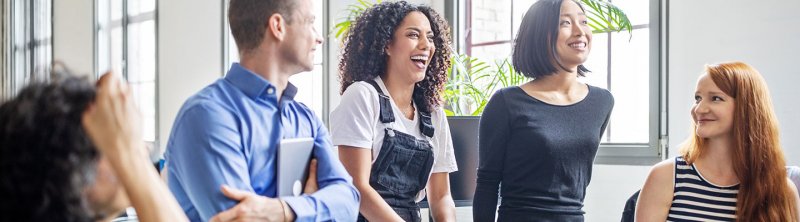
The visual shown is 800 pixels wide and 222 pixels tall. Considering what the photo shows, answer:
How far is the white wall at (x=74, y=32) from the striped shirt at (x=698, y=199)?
282 inches

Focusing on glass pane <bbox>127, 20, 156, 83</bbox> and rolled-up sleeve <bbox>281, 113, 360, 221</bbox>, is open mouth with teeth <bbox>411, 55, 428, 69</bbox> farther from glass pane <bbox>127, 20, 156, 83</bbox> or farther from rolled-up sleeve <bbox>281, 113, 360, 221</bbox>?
glass pane <bbox>127, 20, 156, 83</bbox>

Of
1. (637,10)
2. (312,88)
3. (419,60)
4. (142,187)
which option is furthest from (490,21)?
(142,187)

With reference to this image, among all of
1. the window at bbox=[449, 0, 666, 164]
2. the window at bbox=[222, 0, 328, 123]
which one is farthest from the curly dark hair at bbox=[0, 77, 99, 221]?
the window at bbox=[222, 0, 328, 123]

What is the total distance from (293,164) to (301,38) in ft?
0.87

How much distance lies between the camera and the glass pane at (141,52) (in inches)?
295

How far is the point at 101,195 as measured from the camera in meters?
0.88

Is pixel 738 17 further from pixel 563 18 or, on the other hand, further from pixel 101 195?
pixel 101 195

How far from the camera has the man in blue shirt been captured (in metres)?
1.45

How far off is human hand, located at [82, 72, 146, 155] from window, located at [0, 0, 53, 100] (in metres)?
9.13

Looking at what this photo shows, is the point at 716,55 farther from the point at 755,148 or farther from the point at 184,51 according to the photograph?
the point at 184,51

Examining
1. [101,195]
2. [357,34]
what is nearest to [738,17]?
[357,34]

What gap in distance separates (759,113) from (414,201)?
3.00 feet

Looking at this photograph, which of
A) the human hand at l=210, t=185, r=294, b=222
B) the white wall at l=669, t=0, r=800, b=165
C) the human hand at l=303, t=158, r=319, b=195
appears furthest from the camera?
the white wall at l=669, t=0, r=800, b=165

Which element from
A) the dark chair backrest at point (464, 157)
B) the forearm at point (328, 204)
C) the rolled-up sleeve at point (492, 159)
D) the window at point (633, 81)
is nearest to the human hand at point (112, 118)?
the forearm at point (328, 204)
